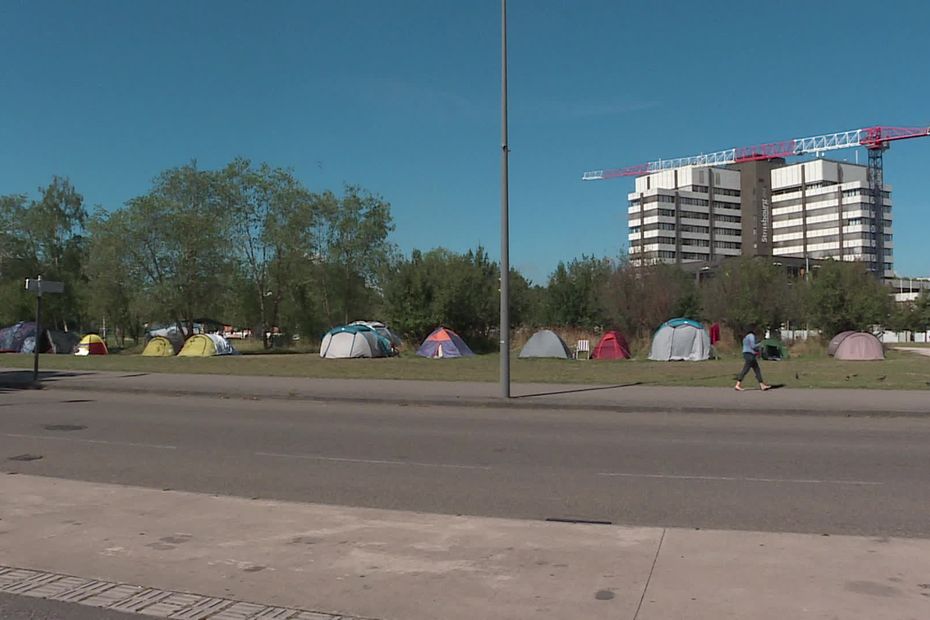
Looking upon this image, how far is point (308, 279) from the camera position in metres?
56.6

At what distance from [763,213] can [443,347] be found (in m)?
137

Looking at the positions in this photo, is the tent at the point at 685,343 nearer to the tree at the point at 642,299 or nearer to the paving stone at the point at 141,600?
the tree at the point at 642,299

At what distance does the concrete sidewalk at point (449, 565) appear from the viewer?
4840 mm

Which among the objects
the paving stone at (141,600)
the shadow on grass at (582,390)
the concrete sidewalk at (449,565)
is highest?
the shadow on grass at (582,390)

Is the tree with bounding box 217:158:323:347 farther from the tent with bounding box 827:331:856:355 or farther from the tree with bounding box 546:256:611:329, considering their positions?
the tent with bounding box 827:331:856:355

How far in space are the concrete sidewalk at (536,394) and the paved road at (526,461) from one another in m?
0.85

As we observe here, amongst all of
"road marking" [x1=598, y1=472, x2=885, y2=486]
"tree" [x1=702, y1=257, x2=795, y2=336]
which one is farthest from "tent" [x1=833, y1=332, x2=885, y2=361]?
"road marking" [x1=598, y1=472, x2=885, y2=486]

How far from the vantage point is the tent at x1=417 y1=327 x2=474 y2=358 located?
39906mm

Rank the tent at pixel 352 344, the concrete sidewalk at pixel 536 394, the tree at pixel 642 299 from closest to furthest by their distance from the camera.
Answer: the concrete sidewalk at pixel 536 394 < the tent at pixel 352 344 < the tree at pixel 642 299

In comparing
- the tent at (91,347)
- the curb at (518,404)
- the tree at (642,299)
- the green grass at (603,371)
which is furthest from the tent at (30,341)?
the tree at (642,299)

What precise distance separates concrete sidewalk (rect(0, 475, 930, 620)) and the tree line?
41477 millimetres

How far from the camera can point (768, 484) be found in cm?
883

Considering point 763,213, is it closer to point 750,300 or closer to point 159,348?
point 750,300

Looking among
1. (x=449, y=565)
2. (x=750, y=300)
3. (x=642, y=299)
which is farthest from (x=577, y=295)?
(x=449, y=565)
